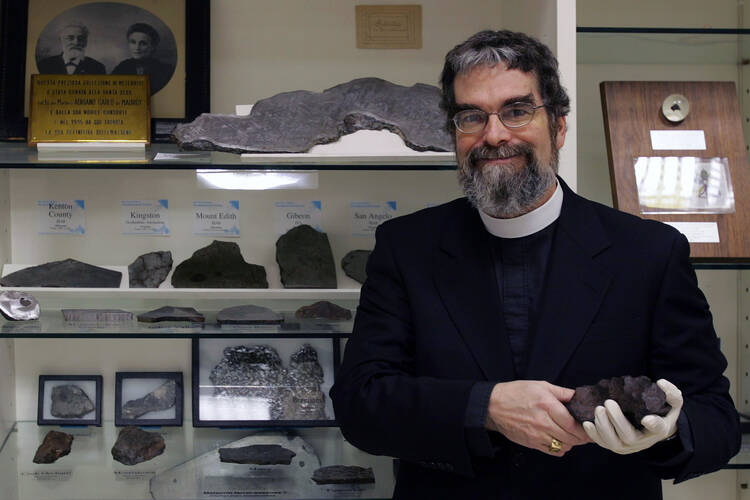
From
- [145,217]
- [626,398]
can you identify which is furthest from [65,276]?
[626,398]

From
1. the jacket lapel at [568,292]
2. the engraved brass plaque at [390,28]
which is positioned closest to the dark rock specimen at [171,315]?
the engraved brass plaque at [390,28]

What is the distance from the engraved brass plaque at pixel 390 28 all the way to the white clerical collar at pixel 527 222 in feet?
3.08

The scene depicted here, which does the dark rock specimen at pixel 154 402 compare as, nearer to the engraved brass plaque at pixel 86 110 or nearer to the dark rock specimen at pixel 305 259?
the dark rock specimen at pixel 305 259

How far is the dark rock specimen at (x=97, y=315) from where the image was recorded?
2084mm

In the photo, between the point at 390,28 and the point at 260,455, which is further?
the point at 390,28

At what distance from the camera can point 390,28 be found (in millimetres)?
2316

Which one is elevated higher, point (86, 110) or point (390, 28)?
point (390, 28)

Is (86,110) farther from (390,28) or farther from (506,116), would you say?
(506,116)

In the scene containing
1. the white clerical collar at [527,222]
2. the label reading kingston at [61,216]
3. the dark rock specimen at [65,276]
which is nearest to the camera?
the white clerical collar at [527,222]

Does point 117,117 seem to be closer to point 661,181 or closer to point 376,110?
point 376,110

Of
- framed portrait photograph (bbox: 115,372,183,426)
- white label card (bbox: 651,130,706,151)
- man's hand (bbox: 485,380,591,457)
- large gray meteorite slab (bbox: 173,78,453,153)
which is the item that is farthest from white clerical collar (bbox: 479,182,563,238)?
framed portrait photograph (bbox: 115,372,183,426)

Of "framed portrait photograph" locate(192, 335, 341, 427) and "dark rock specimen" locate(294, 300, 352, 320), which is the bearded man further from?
"framed portrait photograph" locate(192, 335, 341, 427)

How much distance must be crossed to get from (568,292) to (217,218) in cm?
117

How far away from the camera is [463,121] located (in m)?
1.46
